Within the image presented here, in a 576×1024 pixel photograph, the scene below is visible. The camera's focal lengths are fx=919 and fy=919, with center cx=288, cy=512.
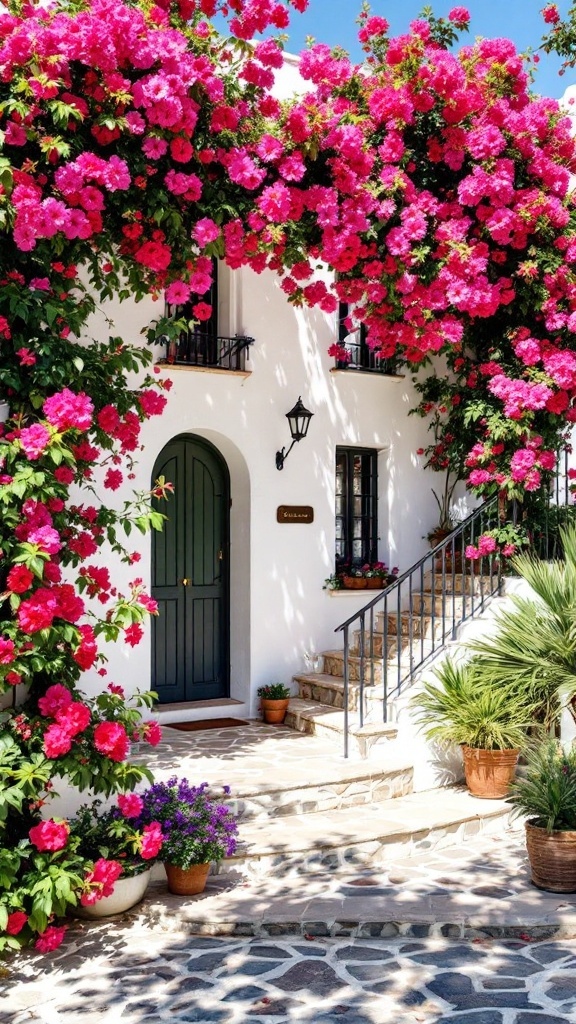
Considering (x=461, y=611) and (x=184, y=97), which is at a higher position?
(x=184, y=97)

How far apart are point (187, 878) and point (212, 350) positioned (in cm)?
503

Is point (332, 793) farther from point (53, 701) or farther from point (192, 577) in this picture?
point (192, 577)

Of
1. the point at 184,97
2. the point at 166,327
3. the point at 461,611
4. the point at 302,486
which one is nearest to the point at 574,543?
the point at 461,611

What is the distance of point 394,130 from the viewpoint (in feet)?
20.6

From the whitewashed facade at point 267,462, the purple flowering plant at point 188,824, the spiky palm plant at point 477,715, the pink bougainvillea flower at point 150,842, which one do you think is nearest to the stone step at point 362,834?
the purple flowering plant at point 188,824

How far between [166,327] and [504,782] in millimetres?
4280

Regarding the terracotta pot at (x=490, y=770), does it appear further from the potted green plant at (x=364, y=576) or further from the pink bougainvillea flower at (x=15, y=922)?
the pink bougainvillea flower at (x=15, y=922)

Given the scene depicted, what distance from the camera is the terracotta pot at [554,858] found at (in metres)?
5.58

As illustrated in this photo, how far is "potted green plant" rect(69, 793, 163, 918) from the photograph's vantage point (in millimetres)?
5082

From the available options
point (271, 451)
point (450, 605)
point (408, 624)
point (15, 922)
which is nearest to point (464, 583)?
point (450, 605)

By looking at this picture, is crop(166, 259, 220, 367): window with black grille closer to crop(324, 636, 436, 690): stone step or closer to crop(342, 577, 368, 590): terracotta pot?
crop(342, 577, 368, 590): terracotta pot

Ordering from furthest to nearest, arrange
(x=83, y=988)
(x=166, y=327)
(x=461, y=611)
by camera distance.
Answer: (x=461, y=611)
(x=166, y=327)
(x=83, y=988)

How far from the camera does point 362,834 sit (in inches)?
243

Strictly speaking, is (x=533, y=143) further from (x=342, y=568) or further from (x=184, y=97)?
(x=342, y=568)
